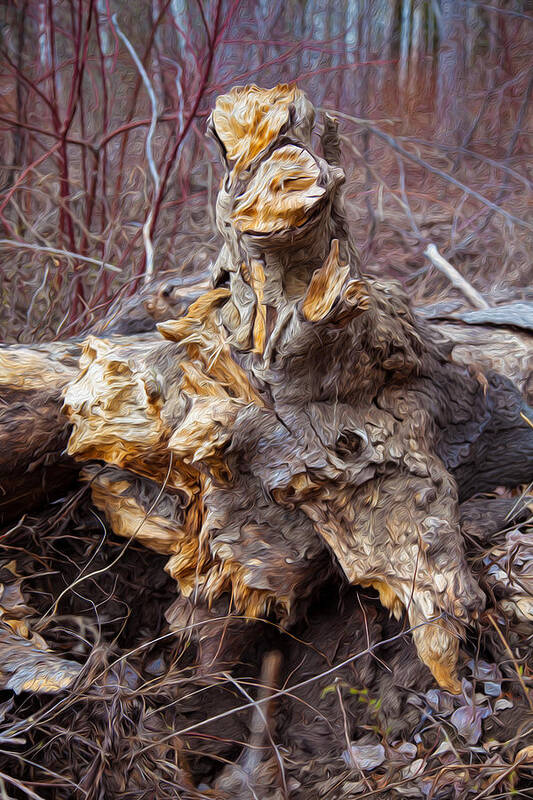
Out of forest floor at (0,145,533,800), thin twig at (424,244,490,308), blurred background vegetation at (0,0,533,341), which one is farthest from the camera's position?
blurred background vegetation at (0,0,533,341)

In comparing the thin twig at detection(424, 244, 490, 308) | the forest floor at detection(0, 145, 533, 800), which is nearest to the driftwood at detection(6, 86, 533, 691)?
the forest floor at detection(0, 145, 533, 800)

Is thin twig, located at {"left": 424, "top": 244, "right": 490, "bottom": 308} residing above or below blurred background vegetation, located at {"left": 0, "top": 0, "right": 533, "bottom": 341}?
below

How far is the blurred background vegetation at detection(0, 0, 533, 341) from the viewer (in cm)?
333

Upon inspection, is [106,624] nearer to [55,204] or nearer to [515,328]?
[515,328]

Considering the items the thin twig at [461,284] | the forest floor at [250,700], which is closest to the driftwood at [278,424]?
the forest floor at [250,700]

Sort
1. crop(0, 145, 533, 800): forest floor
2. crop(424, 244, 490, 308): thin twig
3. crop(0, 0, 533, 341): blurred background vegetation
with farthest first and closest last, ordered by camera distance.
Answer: crop(0, 0, 533, 341): blurred background vegetation, crop(424, 244, 490, 308): thin twig, crop(0, 145, 533, 800): forest floor

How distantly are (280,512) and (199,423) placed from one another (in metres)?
0.39

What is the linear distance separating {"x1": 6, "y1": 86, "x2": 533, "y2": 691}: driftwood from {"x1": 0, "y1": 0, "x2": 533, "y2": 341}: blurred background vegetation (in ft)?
4.06

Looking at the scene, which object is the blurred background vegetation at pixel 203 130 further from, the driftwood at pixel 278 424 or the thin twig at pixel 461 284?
the driftwood at pixel 278 424

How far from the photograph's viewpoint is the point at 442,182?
200 inches

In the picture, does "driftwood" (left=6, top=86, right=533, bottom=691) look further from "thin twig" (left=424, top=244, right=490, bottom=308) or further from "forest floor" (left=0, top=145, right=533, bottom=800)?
"thin twig" (left=424, top=244, right=490, bottom=308)

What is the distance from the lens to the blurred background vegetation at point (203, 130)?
10.9 ft

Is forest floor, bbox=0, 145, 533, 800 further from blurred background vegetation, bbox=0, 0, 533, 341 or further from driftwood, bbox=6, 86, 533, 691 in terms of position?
blurred background vegetation, bbox=0, 0, 533, 341

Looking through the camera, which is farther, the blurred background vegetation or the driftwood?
the blurred background vegetation
